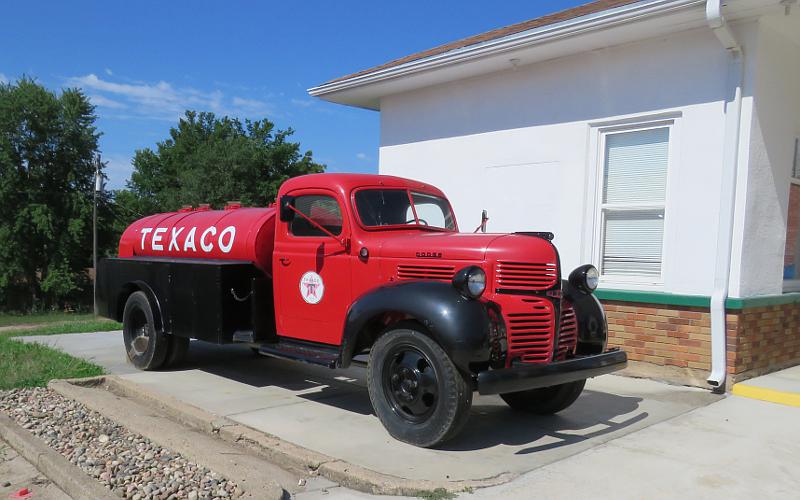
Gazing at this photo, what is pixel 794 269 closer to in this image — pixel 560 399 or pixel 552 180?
pixel 552 180

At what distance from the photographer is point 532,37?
7465mm

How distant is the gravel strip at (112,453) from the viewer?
368 centimetres

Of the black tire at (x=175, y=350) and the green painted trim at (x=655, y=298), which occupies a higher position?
the green painted trim at (x=655, y=298)

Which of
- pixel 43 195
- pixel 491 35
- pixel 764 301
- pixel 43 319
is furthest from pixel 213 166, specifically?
pixel 764 301

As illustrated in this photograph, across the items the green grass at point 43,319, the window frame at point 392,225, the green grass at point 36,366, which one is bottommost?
the green grass at point 43,319

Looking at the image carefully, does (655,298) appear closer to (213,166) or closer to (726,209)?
(726,209)

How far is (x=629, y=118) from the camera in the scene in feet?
24.1

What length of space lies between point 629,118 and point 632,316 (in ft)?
7.67

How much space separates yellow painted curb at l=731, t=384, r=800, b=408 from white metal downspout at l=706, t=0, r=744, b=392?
0.17 m

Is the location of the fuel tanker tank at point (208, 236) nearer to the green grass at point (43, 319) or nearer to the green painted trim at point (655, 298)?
the green painted trim at point (655, 298)

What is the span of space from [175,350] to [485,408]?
12.2 ft

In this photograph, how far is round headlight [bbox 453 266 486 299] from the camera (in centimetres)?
429

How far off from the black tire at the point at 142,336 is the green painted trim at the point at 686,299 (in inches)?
204

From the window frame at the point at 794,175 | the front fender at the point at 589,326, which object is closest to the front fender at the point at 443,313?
the front fender at the point at 589,326
